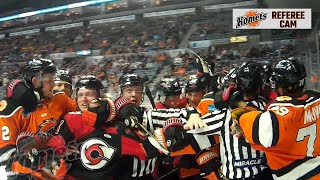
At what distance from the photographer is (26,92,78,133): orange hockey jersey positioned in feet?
5.96

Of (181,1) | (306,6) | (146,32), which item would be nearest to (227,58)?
(306,6)

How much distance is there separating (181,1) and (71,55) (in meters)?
2.67

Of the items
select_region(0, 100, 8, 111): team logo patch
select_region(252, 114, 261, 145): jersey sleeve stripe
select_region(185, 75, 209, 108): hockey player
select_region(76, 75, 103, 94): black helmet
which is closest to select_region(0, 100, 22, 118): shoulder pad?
select_region(0, 100, 8, 111): team logo patch

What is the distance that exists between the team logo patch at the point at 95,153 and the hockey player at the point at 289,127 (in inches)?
21.2

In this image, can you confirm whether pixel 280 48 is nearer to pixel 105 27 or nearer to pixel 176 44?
pixel 176 44

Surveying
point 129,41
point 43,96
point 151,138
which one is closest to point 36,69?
point 43,96

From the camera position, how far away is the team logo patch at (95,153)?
1.61 metres

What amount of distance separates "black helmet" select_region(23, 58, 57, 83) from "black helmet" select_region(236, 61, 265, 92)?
2.79ft

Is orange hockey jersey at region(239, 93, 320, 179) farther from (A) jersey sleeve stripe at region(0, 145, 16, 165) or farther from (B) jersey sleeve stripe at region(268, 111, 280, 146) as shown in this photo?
(A) jersey sleeve stripe at region(0, 145, 16, 165)

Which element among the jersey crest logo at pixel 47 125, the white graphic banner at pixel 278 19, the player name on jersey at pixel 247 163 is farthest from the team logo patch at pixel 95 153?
the white graphic banner at pixel 278 19

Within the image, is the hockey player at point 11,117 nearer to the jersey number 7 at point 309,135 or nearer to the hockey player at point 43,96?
the hockey player at point 43,96

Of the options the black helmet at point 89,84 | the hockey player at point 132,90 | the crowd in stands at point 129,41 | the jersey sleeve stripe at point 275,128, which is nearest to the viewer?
the jersey sleeve stripe at point 275,128

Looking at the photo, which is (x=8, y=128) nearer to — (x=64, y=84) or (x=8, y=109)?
(x=8, y=109)

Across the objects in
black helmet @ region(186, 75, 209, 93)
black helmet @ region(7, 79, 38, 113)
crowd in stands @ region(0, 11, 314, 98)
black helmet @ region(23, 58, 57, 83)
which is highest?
black helmet @ region(23, 58, 57, 83)
